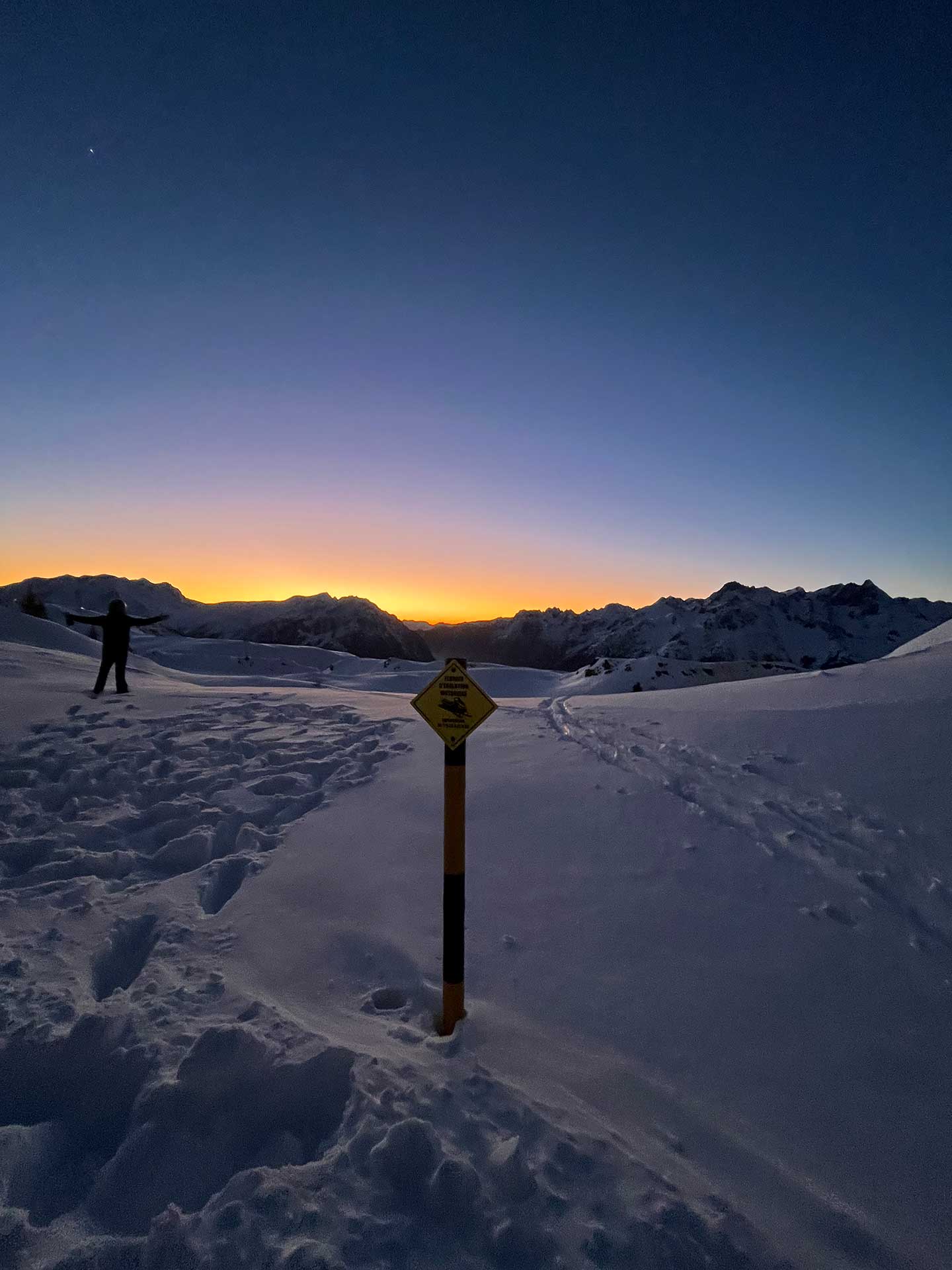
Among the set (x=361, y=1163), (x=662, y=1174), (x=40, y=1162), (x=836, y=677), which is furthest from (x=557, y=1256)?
(x=836, y=677)

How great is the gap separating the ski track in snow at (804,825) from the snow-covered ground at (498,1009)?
1.5 inches

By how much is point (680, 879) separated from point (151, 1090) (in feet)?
12.5

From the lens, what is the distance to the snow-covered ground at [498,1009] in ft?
7.91

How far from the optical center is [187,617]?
193500mm

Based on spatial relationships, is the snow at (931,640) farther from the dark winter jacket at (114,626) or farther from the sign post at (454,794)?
the dark winter jacket at (114,626)

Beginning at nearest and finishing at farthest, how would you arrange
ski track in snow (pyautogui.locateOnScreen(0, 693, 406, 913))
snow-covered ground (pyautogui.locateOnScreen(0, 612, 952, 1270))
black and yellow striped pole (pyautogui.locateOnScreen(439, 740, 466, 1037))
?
snow-covered ground (pyautogui.locateOnScreen(0, 612, 952, 1270)) < black and yellow striped pole (pyautogui.locateOnScreen(439, 740, 466, 1037)) < ski track in snow (pyautogui.locateOnScreen(0, 693, 406, 913))

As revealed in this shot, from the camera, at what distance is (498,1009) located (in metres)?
3.70

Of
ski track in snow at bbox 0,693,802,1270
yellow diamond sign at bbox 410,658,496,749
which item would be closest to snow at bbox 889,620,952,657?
yellow diamond sign at bbox 410,658,496,749

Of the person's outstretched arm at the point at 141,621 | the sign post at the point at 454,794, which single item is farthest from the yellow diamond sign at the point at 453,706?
the person's outstretched arm at the point at 141,621

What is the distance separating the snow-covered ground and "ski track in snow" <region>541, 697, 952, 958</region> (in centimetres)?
4

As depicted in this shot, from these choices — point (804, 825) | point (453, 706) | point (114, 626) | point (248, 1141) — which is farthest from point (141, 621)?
point (804, 825)

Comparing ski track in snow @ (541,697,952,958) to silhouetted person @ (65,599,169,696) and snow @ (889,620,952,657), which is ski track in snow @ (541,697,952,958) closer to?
snow @ (889,620,952,657)

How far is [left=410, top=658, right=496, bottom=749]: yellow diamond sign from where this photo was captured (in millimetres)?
3580

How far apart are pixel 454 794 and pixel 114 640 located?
11635 millimetres
